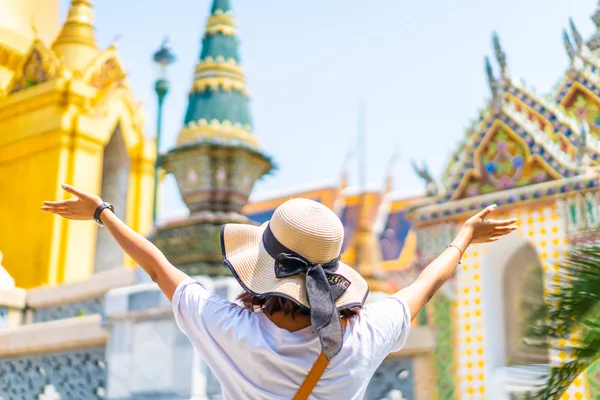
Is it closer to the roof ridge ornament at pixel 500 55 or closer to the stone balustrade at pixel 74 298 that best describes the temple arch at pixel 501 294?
the roof ridge ornament at pixel 500 55

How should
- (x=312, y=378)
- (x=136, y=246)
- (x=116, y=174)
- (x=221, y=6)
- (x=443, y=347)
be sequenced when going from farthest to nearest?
(x=116, y=174) < (x=443, y=347) < (x=221, y=6) < (x=136, y=246) < (x=312, y=378)

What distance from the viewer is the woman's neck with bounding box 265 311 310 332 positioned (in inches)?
71.6

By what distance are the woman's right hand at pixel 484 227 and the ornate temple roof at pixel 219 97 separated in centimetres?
366

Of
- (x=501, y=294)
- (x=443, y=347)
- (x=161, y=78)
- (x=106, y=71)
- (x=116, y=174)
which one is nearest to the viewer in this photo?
(x=443, y=347)

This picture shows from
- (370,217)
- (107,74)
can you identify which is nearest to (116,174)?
(107,74)

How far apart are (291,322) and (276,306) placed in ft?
0.16

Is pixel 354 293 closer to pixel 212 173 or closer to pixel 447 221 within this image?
pixel 212 173

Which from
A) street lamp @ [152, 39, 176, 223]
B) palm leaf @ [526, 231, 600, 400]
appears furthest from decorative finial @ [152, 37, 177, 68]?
palm leaf @ [526, 231, 600, 400]

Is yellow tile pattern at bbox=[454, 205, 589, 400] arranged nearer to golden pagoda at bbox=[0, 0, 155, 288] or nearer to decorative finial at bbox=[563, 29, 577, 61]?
decorative finial at bbox=[563, 29, 577, 61]

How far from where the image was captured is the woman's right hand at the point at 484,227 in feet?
7.18

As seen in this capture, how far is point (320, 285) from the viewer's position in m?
1.80

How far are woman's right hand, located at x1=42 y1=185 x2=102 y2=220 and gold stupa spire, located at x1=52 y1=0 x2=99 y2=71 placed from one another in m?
11.4

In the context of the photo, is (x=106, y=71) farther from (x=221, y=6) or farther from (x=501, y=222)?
(x=501, y=222)

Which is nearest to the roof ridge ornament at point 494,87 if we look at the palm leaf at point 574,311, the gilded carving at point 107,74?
the palm leaf at point 574,311
